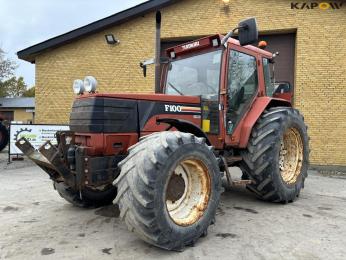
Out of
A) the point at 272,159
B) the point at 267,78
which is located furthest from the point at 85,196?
the point at 267,78

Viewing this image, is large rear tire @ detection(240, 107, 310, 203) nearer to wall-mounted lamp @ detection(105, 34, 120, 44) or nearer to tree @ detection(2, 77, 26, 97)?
wall-mounted lamp @ detection(105, 34, 120, 44)

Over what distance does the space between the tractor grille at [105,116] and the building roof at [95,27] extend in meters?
8.74

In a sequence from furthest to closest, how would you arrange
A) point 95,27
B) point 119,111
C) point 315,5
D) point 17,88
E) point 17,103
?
point 17,88 < point 17,103 < point 95,27 < point 315,5 < point 119,111

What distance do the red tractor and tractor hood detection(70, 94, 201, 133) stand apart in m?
0.01

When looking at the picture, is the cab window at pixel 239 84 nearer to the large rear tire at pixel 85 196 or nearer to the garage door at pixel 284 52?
the large rear tire at pixel 85 196

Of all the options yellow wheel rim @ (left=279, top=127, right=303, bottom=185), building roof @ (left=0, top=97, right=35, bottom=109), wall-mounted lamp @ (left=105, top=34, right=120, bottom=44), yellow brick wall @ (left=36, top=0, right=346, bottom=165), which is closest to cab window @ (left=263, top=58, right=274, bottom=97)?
yellow wheel rim @ (left=279, top=127, right=303, bottom=185)

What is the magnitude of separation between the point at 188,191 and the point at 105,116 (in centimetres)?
131

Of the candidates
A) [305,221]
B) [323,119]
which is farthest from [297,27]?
[305,221]

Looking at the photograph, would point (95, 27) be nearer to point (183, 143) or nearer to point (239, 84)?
point (239, 84)

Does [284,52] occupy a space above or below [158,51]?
above

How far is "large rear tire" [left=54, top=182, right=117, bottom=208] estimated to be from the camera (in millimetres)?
5570

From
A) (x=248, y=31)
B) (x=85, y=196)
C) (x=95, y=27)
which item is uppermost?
(x=95, y=27)

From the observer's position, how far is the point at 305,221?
5.12 metres

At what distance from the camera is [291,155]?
6605 mm
